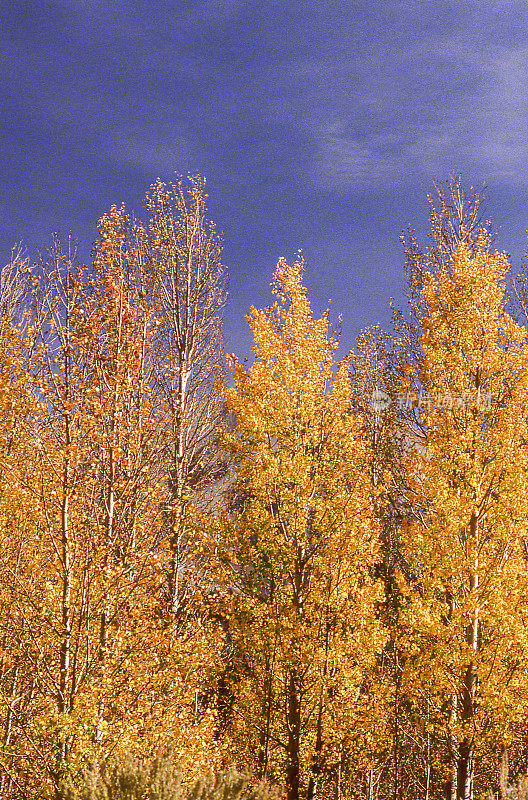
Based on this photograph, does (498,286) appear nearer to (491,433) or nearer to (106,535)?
(491,433)

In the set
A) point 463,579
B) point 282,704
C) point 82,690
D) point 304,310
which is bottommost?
point 282,704

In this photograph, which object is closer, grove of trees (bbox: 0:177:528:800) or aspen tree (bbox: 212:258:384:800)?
grove of trees (bbox: 0:177:528:800)

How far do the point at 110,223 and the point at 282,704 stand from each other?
9.56m

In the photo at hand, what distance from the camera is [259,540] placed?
11477 mm

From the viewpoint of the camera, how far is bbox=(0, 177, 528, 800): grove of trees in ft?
26.1

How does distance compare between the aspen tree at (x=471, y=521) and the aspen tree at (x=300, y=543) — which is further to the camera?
the aspen tree at (x=300, y=543)

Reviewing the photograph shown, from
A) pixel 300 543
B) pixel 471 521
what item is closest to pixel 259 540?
pixel 300 543

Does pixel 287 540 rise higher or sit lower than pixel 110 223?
lower

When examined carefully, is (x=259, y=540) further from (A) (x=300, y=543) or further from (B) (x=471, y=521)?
(B) (x=471, y=521)

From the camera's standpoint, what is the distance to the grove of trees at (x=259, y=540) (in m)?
7.94

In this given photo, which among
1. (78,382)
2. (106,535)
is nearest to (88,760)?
(106,535)

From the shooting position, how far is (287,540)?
37.5 ft

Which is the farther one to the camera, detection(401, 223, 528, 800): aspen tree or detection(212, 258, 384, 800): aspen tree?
detection(212, 258, 384, 800): aspen tree

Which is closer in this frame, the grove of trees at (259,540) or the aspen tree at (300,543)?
the grove of trees at (259,540)
